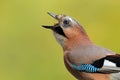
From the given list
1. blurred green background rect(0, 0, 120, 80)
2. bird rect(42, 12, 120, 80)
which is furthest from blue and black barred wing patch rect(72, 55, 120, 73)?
blurred green background rect(0, 0, 120, 80)

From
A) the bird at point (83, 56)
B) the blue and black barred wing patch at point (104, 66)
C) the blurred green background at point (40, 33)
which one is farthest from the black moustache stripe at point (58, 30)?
the blurred green background at point (40, 33)

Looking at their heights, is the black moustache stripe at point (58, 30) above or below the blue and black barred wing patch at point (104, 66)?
above

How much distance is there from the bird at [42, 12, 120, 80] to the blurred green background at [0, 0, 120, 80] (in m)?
3.11

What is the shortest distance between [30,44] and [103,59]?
4.76m

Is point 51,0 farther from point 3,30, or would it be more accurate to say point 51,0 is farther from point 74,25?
point 74,25

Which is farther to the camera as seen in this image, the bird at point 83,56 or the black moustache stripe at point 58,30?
the black moustache stripe at point 58,30

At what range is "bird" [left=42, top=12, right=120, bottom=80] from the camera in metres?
7.86

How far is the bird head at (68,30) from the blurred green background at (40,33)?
3085 millimetres

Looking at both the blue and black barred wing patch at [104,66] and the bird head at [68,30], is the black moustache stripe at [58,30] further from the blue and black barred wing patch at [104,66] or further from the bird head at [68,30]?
the blue and black barred wing patch at [104,66]

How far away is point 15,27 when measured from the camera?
13328mm

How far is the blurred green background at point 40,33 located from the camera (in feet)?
38.7

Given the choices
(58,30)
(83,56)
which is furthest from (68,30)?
(83,56)

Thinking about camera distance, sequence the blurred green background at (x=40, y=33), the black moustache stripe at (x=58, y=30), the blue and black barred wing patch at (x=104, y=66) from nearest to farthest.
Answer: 1. the blue and black barred wing patch at (x=104, y=66)
2. the black moustache stripe at (x=58, y=30)
3. the blurred green background at (x=40, y=33)

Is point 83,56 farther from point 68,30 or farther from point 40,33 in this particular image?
point 40,33
